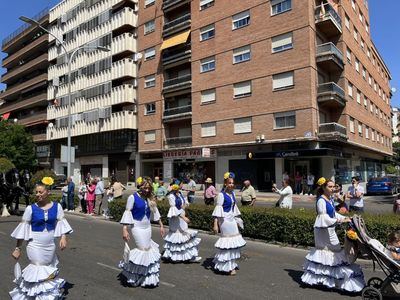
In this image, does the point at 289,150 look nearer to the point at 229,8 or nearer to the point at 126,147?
the point at 229,8

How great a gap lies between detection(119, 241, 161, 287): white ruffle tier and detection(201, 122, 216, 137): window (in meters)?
29.6

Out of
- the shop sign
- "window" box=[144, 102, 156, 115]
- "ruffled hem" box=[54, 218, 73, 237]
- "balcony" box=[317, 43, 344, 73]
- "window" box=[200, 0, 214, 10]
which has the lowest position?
"ruffled hem" box=[54, 218, 73, 237]

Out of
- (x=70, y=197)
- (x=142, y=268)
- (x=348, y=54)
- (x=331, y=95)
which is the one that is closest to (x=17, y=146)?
(x=70, y=197)

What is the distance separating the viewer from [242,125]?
33.9 metres

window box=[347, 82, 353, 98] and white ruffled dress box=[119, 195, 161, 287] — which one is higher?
window box=[347, 82, 353, 98]

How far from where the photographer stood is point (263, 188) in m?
33.6

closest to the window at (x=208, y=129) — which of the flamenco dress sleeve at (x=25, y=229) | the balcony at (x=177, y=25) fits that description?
the balcony at (x=177, y=25)

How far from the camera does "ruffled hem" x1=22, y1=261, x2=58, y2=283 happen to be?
5.20 m

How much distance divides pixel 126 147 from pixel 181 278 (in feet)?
125

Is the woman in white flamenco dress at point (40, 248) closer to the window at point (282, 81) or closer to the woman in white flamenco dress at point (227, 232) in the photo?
the woman in white flamenco dress at point (227, 232)

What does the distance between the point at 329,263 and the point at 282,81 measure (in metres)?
26.2

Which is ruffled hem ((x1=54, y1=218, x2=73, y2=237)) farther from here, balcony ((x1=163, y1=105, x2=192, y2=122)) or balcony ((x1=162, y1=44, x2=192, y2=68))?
balcony ((x1=162, y1=44, x2=192, y2=68))

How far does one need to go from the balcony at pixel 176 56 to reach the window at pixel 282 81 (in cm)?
1023

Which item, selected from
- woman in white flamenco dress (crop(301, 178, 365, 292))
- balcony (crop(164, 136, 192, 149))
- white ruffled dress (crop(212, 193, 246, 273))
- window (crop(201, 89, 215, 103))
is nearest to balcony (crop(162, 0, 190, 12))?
window (crop(201, 89, 215, 103))
